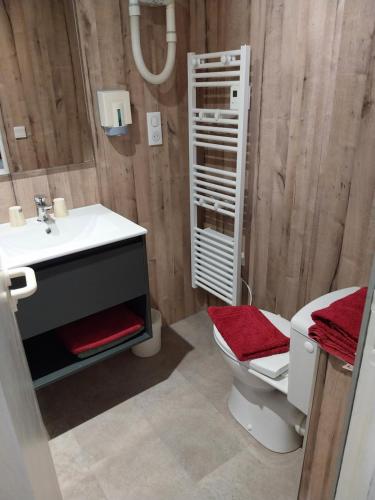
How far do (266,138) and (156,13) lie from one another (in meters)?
0.83

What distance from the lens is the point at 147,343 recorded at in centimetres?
222

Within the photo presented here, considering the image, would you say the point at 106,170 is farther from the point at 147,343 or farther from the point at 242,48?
the point at 147,343

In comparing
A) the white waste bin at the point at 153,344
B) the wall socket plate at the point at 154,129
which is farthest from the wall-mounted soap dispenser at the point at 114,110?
the white waste bin at the point at 153,344

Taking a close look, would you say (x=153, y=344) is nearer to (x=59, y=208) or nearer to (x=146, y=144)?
(x=59, y=208)

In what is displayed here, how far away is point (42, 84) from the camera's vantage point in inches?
68.5

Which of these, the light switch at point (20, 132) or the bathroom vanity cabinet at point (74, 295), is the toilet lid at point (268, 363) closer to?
the bathroom vanity cabinet at point (74, 295)

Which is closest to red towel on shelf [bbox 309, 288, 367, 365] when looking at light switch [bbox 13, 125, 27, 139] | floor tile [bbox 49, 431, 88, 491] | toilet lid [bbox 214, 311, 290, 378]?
toilet lid [bbox 214, 311, 290, 378]

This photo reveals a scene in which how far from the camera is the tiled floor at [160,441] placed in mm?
1560

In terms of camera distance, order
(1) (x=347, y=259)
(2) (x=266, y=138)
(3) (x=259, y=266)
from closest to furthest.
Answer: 1. (1) (x=347, y=259)
2. (2) (x=266, y=138)
3. (3) (x=259, y=266)

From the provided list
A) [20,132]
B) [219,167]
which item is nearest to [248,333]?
[219,167]

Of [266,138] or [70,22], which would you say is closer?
[70,22]

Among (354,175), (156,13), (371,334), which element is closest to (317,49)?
(354,175)

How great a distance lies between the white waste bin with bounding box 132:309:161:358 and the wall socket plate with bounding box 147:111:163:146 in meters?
1.00

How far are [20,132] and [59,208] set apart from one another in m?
0.38
